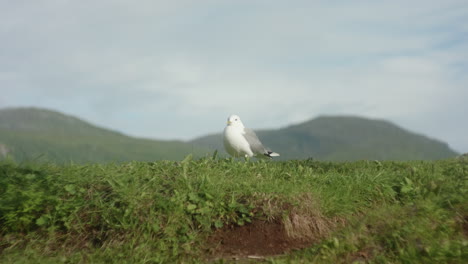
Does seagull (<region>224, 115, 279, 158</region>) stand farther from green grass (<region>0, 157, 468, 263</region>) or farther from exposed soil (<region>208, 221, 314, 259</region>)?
exposed soil (<region>208, 221, 314, 259</region>)

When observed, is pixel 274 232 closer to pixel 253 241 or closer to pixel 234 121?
pixel 253 241

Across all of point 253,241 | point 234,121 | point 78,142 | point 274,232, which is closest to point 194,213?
point 253,241

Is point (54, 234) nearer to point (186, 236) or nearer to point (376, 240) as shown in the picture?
point (186, 236)

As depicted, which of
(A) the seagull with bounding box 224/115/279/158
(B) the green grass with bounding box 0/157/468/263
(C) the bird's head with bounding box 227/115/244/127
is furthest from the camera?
(C) the bird's head with bounding box 227/115/244/127

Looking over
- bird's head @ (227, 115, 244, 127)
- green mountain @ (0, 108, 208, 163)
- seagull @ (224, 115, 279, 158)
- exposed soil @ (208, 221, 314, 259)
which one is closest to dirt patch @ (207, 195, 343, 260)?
exposed soil @ (208, 221, 314, 259)

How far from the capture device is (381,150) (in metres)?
68.8

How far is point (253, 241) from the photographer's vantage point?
595 cm

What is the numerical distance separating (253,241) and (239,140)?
4.38 metres

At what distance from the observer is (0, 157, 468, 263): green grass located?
18.8ft

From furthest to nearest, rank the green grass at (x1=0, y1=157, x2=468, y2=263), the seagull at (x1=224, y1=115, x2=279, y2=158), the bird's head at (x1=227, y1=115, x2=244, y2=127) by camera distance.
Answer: the bird's head at (x1=227, y1=115, x2=244, y2=127) < the seagull at (x1=224, y1=115, x2=279, y2=158) < the green grass at (x1=0, y1=157, x2=468, y2=263)

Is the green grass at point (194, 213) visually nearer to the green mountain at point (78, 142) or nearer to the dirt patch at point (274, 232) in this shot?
the dirt patch at point (274, 232)

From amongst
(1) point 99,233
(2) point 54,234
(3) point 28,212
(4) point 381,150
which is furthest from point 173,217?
(4) point 381,150

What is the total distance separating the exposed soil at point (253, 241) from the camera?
576 centimetres

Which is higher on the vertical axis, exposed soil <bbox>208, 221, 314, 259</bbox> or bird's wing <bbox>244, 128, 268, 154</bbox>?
bird's wing <bbox>244, 128, 268, 154</bbox>
